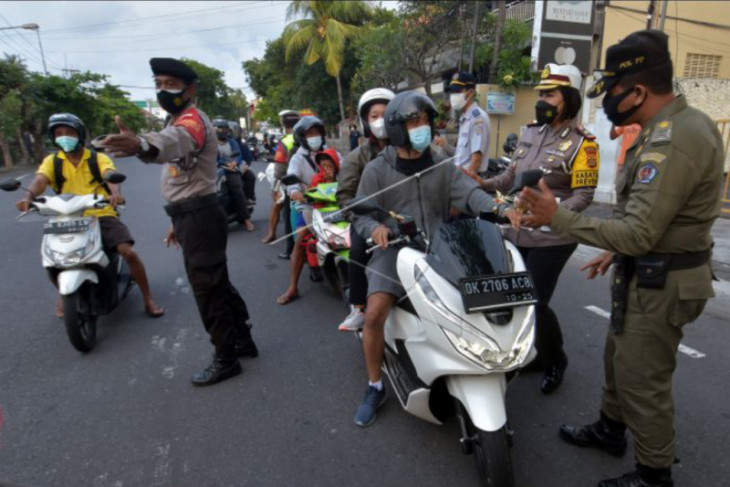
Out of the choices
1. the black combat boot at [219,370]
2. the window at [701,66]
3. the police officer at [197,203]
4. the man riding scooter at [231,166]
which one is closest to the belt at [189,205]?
the police officer at [197,203]

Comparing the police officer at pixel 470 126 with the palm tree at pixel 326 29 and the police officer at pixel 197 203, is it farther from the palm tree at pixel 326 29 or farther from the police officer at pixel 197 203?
the palm tree at pixel 326 29

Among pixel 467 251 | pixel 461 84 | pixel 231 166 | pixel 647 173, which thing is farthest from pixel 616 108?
pixel 231 166

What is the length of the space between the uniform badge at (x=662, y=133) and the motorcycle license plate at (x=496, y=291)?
0.69m

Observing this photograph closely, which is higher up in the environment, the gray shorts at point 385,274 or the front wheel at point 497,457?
the gray shorts at point 385,274

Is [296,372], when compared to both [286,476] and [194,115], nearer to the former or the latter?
[286,476]

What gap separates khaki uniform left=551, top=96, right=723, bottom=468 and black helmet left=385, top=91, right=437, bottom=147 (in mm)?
1000

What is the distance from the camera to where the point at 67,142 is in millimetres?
3740

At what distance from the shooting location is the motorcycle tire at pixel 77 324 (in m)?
Answer: 3.34

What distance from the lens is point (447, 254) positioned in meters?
2.08

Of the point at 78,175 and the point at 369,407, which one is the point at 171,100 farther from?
the point at 369,407

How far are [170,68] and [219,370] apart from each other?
1.92 metres

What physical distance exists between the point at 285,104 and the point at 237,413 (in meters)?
28.4

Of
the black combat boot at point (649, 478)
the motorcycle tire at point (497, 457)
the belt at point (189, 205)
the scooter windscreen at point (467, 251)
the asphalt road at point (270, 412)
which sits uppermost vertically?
the belt at point (189, 205)

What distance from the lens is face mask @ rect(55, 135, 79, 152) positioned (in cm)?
373
